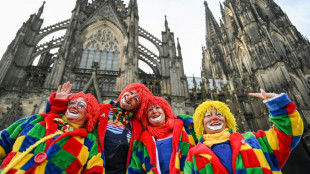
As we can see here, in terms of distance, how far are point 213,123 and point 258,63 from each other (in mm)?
19343

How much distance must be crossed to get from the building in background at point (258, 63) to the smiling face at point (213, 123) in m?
13.2

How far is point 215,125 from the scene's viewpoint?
6.80ft

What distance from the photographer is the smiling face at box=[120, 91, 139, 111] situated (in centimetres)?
264

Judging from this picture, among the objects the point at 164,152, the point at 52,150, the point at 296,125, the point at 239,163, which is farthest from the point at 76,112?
the point at 296,125

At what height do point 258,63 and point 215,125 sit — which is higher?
point 258,63

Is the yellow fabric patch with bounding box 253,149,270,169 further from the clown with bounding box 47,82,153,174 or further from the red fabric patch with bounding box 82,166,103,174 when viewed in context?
the red fabric patch with bounding box 82,166,103,174

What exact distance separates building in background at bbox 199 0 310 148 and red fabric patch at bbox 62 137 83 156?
14121mm

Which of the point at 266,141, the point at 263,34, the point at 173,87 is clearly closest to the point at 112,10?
the point at 173,87

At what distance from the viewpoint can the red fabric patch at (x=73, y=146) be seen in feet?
6.19

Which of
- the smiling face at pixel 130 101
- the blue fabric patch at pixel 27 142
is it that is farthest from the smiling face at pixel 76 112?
the smiling face at pixel 130 101

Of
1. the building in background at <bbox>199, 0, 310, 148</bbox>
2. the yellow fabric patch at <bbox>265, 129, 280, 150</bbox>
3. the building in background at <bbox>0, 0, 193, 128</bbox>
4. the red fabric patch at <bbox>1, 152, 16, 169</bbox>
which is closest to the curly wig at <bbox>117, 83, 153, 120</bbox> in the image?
the red fabric patch at <bbox>1, 152, 16, 169</bbox>

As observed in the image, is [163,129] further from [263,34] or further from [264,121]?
[263,34]

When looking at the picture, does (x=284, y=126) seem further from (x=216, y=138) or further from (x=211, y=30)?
(x=211, y=30)

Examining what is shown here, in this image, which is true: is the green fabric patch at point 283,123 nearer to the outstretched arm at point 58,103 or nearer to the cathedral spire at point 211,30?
the outstretched arm at point 58,103
